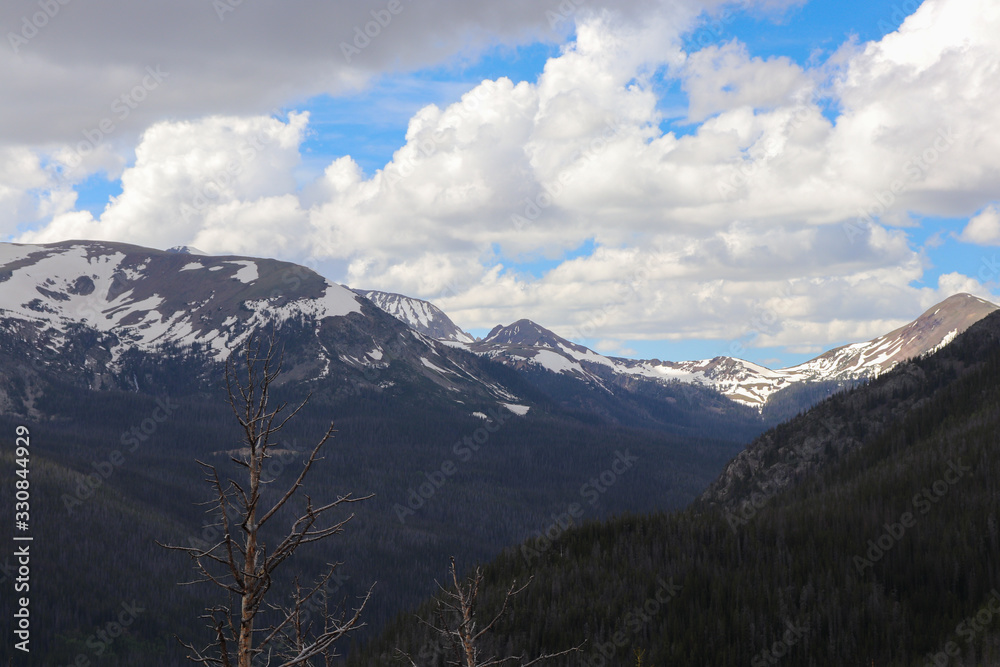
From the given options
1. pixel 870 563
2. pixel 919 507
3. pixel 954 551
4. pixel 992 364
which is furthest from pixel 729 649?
pixel 992 364

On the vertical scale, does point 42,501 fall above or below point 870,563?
above

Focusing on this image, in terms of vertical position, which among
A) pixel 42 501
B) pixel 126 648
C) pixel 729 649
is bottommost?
pixel 126 648

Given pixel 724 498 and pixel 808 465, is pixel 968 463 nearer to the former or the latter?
pixel 808 465

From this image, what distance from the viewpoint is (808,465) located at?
14300 centimetres

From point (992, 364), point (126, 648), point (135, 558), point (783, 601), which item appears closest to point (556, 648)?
point (783, 601)

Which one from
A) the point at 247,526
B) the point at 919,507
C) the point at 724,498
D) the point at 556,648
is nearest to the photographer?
the point at 247,526

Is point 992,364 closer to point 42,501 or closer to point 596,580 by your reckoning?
point 596,580

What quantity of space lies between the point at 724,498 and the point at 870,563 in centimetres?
6298

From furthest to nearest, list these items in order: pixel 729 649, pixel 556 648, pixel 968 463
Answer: pixel 968 463, pixel 556 648, pixel 729 649

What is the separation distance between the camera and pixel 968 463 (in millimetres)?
102688

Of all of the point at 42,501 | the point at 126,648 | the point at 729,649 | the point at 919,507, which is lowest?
the point at 126,648

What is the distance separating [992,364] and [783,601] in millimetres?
81507

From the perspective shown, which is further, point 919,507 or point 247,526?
point 919,507

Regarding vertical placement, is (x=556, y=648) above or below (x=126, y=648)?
above
